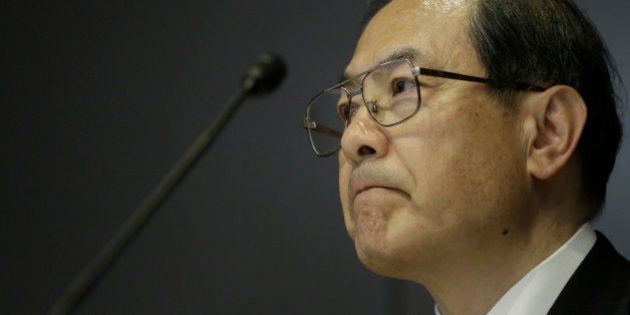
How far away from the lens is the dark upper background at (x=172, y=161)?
1407mm

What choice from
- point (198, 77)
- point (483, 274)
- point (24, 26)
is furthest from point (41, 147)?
point (483, 274)

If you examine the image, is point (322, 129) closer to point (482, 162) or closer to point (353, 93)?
point (353, 93)

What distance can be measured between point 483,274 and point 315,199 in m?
0.63

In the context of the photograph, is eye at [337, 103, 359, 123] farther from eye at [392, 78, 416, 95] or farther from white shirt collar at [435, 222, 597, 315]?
white shirt collar at [435, 222, 597, 315]

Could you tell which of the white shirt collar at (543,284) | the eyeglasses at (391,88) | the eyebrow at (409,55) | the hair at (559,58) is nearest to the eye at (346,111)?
the eyeglasses at (391,88)

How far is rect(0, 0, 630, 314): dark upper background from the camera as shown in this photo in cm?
141

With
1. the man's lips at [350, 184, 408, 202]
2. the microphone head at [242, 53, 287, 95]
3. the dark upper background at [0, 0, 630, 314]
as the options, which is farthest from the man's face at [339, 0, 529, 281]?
the dark upper background at [0, 0, 630, 314]

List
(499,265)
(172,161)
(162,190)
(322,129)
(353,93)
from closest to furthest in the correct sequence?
(162,190) < (499,265) < (353,93) < (322,129) < (172,161)

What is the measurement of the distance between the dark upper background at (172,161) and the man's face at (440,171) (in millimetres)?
578

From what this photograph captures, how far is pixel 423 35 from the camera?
2.82 feet

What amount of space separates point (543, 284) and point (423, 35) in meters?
0.35

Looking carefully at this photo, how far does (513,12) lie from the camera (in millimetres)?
869

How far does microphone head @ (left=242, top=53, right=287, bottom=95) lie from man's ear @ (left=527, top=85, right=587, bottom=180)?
34 cm

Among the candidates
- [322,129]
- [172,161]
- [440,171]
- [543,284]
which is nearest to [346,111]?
[322,129]
